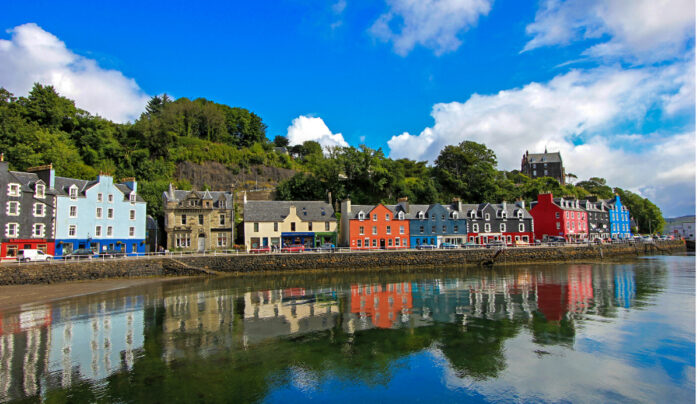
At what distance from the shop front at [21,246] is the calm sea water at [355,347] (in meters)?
13.6

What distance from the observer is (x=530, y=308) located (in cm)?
2048

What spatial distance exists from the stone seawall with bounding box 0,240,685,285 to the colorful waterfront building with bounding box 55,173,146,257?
4.27 meters

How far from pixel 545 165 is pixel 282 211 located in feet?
278

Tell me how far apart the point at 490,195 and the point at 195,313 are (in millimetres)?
55222

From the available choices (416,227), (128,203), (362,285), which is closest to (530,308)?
(362,285)

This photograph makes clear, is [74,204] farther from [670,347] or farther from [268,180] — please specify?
[670,347]

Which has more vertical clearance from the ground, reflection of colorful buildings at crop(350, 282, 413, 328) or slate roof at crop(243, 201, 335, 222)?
slate roof at crop(243, 201, 335, 222)

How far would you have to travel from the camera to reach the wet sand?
23109mm

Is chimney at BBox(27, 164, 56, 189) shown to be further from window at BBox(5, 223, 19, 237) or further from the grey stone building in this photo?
the grey stone building

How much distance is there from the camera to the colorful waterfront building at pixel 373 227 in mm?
47812

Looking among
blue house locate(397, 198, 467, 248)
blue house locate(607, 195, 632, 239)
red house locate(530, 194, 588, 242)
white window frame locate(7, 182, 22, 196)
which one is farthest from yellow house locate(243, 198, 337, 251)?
blue house locate(607, 195, 632, 239)

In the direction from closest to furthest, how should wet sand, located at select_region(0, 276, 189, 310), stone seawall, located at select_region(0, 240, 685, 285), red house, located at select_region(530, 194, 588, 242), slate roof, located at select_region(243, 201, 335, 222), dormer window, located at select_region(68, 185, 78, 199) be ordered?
wet sand, located at select_region(0, 276, 189, 310) < stone seawall, located at select_region(0, 240, 685, 285) < dormer window, located at select_region(68, 185, 78, 199) < slate roof, located at select_region(243, 201, 335, 222) < red house, located at select_region(530, 194, 588, 242)

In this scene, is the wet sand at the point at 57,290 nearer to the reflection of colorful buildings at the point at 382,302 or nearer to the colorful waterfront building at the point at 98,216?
the colorful waterfront building at the point at 98,216

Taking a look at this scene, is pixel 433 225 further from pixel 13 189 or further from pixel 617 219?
pixel 13 189
